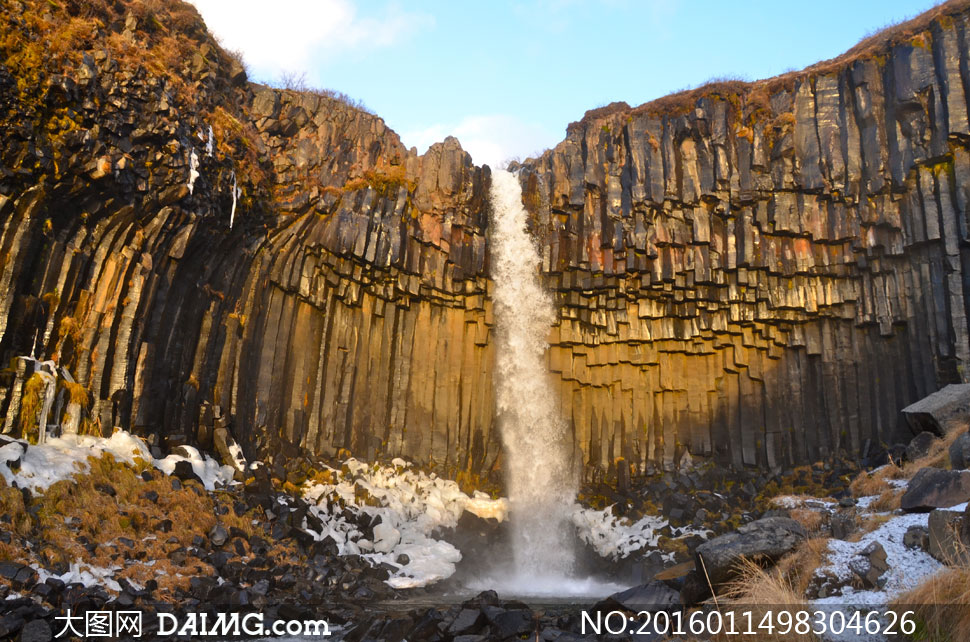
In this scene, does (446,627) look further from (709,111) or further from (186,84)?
(709,111)

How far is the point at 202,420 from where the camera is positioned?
50.2 feet

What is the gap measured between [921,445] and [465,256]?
39.5 feet

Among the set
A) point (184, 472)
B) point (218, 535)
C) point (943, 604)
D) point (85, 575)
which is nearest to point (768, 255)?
point (943, 604)

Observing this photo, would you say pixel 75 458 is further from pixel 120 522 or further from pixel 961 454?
pixel 961 454

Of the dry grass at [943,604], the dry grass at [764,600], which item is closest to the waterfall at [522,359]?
the dry grass at [764,600]

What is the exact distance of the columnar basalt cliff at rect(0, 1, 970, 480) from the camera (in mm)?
13508

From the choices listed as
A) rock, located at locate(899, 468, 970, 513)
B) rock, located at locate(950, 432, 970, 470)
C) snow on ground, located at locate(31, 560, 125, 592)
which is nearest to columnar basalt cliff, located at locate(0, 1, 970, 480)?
snow on ground, located at locate(31, 560, 125, 592)

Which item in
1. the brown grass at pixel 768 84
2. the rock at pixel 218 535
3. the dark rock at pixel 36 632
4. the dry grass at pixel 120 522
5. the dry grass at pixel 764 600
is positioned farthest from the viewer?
the brown grass at pixel 768 84

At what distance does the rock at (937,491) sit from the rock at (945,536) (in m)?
1.08

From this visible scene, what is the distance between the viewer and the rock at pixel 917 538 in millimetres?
7274

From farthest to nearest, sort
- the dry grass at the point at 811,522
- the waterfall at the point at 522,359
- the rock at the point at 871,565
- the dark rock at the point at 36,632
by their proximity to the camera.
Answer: the waterfall at the point at 522,359, the dry grass at the point at 811,522, the dark rock at the point at 36,632, the rock at the point at 871,565

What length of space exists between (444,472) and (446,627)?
10.7m

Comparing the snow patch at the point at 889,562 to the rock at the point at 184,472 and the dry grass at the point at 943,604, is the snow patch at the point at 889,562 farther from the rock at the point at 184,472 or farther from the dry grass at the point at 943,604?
the rock at the point at 184,472

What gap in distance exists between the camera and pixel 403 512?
57.2 feet
